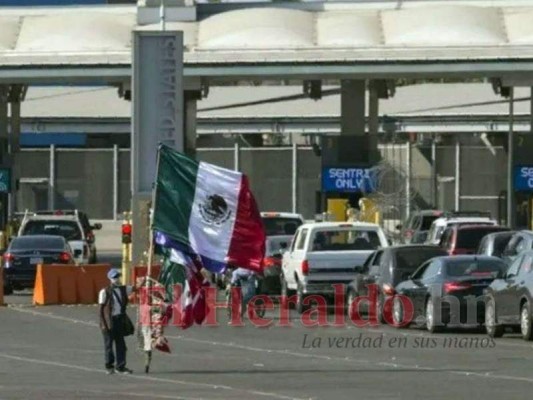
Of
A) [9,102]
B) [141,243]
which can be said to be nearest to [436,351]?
[141,243]

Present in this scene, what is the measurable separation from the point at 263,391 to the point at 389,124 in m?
58.1

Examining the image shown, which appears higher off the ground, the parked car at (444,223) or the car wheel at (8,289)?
the parked car at (444,223)

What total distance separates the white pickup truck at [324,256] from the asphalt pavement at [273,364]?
1.87 metres

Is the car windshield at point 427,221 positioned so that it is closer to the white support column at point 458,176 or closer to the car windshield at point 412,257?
the car windshield at point 412,257

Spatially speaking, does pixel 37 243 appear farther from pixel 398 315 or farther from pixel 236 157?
pixel 236 157

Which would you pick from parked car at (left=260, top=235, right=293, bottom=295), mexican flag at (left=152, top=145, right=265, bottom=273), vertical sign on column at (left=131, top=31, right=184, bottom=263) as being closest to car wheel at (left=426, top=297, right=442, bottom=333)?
mexican flag at (left=152, top=145, right=265, bottom=273)

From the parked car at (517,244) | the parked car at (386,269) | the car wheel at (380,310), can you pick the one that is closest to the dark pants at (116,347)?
the parked car at (386,269)

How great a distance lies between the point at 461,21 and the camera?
53938 mm

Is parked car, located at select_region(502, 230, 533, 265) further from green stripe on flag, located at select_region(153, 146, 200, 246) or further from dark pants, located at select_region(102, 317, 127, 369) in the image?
dark pants, located at select_region(102, 317, 127, 369)

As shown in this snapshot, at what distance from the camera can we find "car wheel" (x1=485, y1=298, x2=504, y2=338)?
1184 inches

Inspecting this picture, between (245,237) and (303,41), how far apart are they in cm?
2893

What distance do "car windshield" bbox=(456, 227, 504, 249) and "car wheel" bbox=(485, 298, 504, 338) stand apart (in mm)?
10688

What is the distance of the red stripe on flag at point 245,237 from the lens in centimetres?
2489

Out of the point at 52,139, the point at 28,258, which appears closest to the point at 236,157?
the point at 52,139
